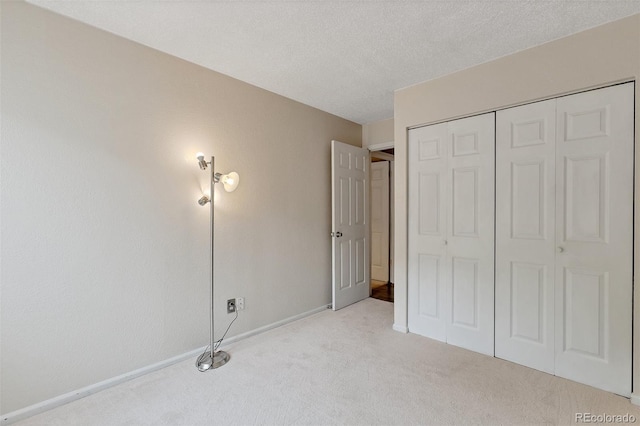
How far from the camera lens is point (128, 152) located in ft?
7.07

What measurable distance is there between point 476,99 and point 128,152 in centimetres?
284

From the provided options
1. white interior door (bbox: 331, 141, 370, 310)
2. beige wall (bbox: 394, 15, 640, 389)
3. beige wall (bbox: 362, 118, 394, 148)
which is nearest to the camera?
beige wall (bbox: 394, 15, 640, 389)

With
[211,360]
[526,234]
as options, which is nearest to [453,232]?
[526,234]

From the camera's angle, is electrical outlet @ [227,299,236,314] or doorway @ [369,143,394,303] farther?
doorway @ [369,143,394,303]

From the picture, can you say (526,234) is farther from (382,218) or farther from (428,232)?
(382,218)

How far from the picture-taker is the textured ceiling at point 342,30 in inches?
70.7

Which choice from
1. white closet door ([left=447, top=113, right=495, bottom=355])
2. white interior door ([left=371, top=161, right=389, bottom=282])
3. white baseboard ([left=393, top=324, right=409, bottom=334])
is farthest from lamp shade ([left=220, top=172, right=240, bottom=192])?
white interior door ([left=371, top=161, right=389, bottom=282])

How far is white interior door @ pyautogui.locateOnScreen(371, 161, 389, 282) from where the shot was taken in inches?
202

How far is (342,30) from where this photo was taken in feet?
6.64

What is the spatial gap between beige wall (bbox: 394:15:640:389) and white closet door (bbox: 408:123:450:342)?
0.08 m

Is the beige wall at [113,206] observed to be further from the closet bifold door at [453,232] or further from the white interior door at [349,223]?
the closet bifold door at [453,232]

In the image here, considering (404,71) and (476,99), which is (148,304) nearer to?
(404,71)

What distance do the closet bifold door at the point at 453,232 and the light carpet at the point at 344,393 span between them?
0.93 feet

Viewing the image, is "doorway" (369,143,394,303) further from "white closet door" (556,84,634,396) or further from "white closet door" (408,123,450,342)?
"white closet door" (556,84,634,396)
